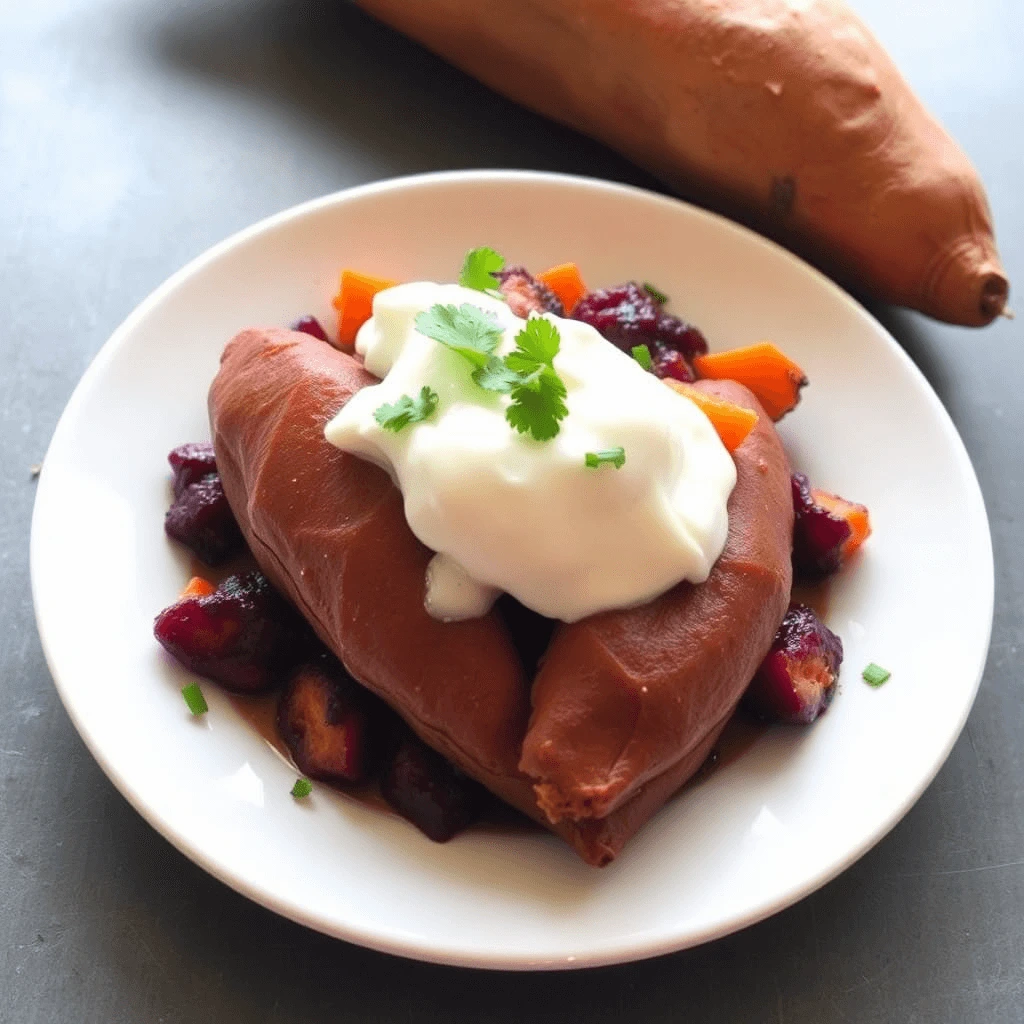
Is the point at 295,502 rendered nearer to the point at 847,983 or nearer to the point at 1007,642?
the point at 847,983

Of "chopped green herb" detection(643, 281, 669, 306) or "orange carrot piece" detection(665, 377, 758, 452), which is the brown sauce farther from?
"chopped green herb" detection(643, 281, 669, 306)

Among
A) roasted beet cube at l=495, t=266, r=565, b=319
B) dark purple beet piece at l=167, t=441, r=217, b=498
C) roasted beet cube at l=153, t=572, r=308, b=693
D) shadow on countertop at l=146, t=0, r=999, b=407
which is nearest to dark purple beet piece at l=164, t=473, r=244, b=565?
dark purple beet piece at l=167, t=441, r=217, b=498

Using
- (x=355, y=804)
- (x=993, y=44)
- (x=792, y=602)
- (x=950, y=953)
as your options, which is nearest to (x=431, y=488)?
(x=355, y=804)

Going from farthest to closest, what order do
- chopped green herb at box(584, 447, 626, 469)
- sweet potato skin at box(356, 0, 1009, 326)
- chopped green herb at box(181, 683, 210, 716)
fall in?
sweet potato skin at box(356, 0, 1009, 326) < chopped green herb at box(181, 683, 210, 716) < chopped green herb at box(584, 447, 626, 469)

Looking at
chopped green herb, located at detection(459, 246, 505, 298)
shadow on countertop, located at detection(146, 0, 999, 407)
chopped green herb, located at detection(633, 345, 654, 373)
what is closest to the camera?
chopped green herb, located at detection(459, 246, 505, 298)

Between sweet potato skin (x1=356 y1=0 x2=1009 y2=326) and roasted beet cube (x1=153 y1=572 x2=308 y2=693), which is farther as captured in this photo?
sweet potato skin (x1=356 y1=0 x2=1009 y2=326)

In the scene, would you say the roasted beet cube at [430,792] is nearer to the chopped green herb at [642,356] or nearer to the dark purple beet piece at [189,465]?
the dark purple beet piece at [189,465]

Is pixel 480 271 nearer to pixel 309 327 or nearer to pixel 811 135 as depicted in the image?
pixel 309 327
